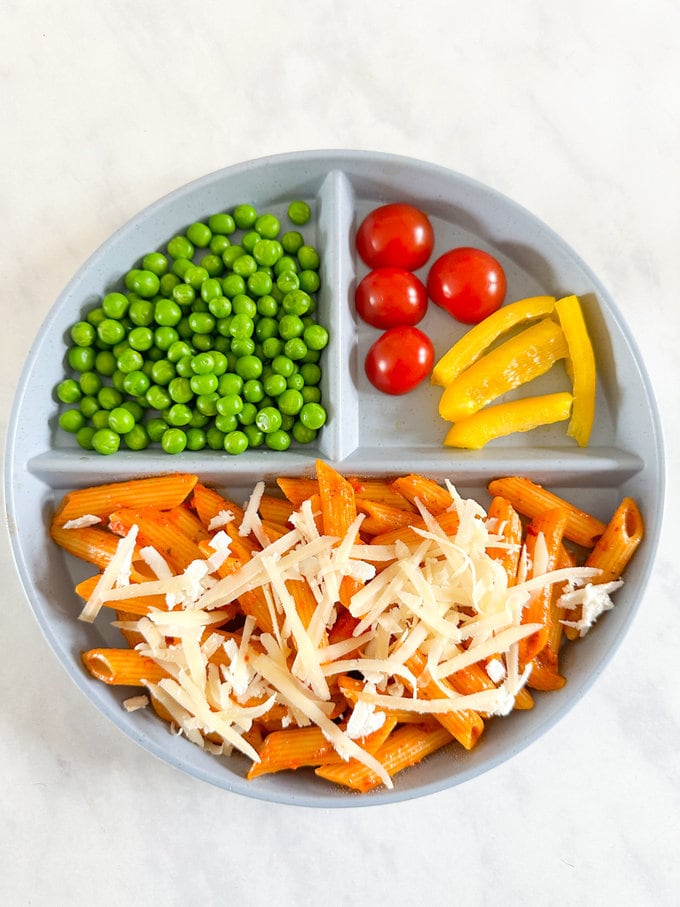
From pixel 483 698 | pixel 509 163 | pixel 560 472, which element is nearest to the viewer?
pixel 483 698

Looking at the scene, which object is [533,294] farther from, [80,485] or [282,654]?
[80,485]

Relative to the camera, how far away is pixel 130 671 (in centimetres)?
215

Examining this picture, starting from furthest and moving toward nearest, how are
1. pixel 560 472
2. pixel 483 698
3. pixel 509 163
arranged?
pixel 509 163, pixel 560 472, pixel 483 698

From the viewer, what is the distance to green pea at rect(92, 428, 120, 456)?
7.51 ft

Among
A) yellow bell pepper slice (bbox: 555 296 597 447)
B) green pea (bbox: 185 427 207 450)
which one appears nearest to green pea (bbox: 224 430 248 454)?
green pea (bbox: 185 427 207 450)

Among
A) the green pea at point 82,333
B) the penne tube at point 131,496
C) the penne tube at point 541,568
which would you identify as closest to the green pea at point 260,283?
the green pea at point 82,333

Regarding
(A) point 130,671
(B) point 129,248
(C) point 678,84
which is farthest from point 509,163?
(A) point 130,671

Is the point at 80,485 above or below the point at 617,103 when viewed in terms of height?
below

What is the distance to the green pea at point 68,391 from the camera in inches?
92.0

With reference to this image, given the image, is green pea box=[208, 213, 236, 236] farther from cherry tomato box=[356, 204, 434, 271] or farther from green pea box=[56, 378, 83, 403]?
green pea box=[56, 378, 83, 403]

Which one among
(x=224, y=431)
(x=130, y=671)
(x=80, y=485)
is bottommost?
(x=130, y=671)

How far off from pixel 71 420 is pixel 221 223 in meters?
0.79

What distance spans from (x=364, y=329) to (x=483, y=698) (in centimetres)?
122

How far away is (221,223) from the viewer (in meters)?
2.39
